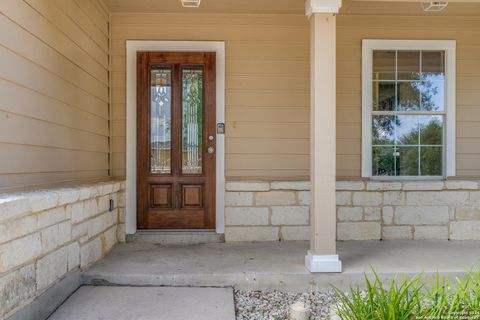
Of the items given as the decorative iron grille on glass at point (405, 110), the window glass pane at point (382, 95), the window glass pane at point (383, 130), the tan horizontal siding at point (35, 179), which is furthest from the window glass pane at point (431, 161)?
the tan horizontal siding at point (35, 179)

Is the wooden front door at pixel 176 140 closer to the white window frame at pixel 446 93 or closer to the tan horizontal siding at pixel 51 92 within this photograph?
the tan horizontal siding at pixel 51 92

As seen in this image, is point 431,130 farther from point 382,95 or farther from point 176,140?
point 176,140

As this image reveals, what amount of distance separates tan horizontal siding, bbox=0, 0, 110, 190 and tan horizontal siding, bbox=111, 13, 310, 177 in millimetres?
297

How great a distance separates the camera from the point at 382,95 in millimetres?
4691

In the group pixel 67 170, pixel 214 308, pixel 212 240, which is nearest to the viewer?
pixel 214 308

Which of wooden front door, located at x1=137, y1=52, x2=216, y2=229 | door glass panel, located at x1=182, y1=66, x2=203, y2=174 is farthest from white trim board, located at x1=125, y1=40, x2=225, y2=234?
door glass panel, located at x1=182, y1=66, x2=203, y2=174

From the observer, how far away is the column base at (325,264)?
135 inches

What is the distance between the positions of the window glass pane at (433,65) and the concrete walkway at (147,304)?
3275 mm

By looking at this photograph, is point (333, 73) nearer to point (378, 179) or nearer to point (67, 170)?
point (378, 179)

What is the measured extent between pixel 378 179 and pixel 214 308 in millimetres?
2606

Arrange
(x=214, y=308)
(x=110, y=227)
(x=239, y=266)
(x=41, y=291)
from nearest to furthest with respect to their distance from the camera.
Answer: (x=41, y=291), (x=214, y=308), (x=239, y=266), (x=110, y=227)

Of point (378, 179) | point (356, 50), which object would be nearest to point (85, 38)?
point (356, 50)

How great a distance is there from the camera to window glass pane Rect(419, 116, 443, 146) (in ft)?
15.4

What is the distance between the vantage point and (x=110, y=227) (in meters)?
4.22
